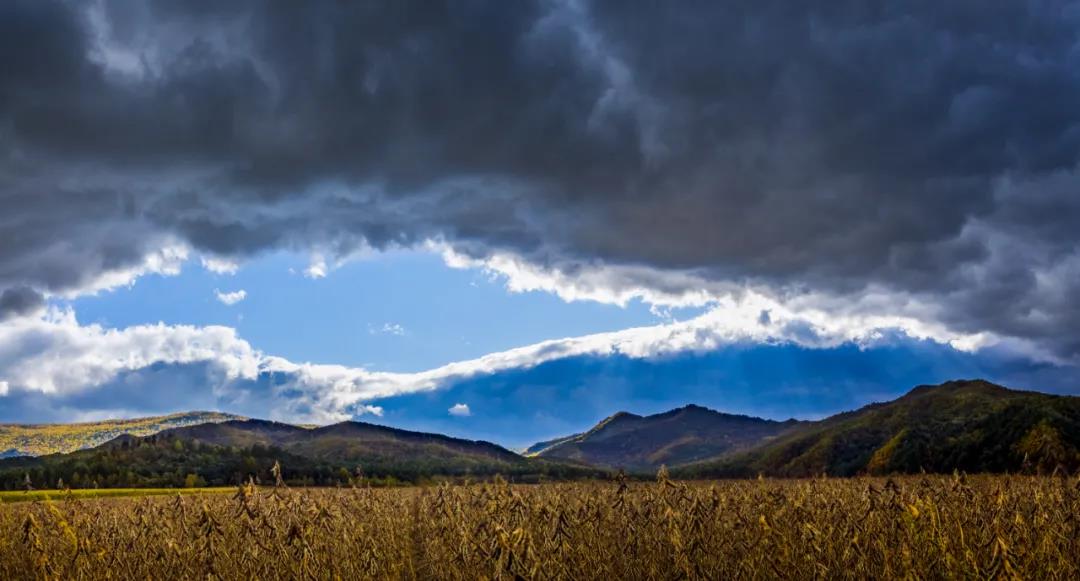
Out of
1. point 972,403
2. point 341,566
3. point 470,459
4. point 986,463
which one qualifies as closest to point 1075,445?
point 986,463

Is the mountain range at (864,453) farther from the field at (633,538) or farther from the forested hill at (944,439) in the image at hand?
the field at (633,538)

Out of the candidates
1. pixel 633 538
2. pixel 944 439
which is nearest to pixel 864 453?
pixel 944 439

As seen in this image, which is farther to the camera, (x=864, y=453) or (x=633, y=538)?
(x=864, y=453)

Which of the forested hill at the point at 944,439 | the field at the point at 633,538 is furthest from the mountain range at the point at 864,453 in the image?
the field at the point at 633,538

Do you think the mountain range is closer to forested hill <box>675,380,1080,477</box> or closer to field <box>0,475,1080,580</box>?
forested hill <box>675,380,1080,477</box>

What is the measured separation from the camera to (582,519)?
13547 mm

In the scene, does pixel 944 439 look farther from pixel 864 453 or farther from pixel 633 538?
pixel 633 538

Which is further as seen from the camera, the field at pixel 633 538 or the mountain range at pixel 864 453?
the mountain range at pixel 864 453

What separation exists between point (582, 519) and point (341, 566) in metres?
3.94

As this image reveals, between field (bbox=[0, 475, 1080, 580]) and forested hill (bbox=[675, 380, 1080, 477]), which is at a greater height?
forested hill (bbox=[675, 380, 1080, 477])

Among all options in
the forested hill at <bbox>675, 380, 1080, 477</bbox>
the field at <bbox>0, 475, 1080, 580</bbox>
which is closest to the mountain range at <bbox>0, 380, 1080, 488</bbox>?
the forested hill at <bbox>675, 380, 1080, 477</bbox>

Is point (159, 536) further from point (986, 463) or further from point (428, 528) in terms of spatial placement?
point (986, 463)

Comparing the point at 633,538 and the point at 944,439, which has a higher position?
the point at 944,439

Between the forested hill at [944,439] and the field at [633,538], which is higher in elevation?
the forested hill at [944,439]
